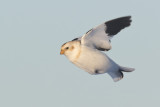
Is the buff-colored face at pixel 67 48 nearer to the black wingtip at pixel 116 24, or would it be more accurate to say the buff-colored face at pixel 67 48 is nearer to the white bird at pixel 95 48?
the white bird at pixel 95 48

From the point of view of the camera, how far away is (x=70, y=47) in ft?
74.0

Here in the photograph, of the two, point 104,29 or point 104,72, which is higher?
point 104,29

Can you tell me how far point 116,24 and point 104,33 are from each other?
2.02ft

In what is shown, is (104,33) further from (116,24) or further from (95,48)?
(95,48)

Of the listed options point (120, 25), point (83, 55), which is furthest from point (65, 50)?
point (120, 25)

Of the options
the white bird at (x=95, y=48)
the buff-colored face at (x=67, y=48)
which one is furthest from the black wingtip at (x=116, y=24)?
the buff-colored face at (x=67, y=48)

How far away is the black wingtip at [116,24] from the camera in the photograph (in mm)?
22780

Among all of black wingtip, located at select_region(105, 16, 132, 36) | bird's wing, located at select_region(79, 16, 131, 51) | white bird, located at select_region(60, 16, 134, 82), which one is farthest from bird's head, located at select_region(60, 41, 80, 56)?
black wingtip, located at select_region(105, 16, 132, 36)

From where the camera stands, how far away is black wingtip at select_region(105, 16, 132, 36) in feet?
74.7

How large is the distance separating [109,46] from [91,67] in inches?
54.0

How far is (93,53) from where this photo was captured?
74.1 ft

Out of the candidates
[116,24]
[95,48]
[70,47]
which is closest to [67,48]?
[70,47]

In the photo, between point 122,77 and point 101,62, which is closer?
point 101,62

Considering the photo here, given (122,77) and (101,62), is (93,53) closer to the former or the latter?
(101,62)
